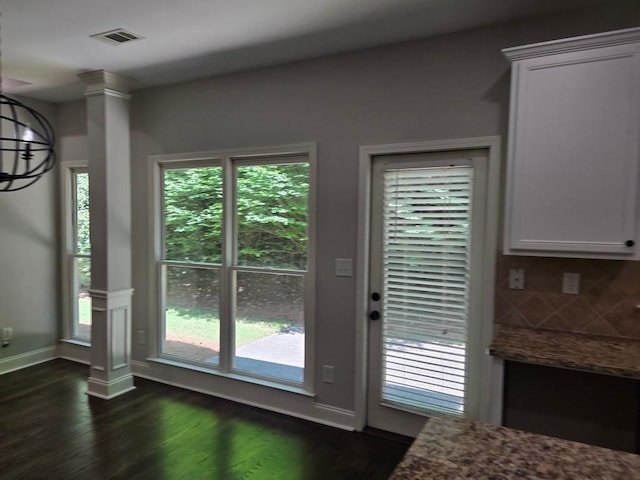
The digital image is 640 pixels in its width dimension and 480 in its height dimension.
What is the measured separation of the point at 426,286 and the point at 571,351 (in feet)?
3.10

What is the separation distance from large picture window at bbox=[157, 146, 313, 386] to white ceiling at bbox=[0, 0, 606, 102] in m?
0.75

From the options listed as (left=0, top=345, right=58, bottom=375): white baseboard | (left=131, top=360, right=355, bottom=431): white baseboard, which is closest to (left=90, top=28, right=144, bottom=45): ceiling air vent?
(left=131, top=360, right=355, bottom=431): white baseboard

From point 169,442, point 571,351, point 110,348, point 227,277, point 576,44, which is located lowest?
point 169,442

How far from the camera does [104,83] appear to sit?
3.47m

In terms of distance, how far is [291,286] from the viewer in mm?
3307

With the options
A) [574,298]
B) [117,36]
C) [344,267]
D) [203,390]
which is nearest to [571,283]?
[574,298]

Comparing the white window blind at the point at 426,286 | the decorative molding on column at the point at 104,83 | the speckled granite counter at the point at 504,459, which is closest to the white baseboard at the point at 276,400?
the white window blind at the point at 426,286

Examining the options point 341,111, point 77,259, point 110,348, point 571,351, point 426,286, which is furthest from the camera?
point 77,259

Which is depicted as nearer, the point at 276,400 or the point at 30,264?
the point at 276,400

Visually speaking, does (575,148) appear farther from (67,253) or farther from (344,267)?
(67,253)

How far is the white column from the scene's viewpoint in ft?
11.6

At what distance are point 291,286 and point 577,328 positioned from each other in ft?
6.30

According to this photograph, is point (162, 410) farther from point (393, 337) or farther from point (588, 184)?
point (588, 184)

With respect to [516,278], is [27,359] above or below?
below
